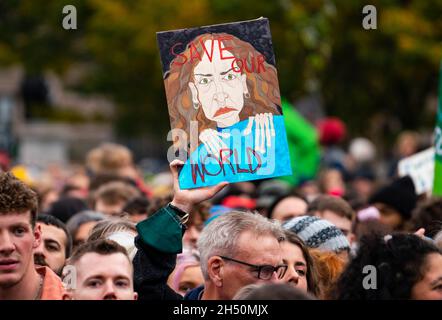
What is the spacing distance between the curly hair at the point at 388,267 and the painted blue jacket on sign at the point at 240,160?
90 centimetres

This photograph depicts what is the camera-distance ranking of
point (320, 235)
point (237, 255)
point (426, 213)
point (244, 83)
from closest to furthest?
point (237, 255) → point (244, 83) → point (320, 235) → point (426, 213)

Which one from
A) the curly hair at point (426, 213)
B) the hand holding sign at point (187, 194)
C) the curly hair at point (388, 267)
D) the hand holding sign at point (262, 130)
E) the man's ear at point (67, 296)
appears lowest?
the curly hair at point (426, 213)

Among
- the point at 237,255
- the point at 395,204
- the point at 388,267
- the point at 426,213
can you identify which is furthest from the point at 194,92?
the point at 395,204

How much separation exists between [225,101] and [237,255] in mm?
910

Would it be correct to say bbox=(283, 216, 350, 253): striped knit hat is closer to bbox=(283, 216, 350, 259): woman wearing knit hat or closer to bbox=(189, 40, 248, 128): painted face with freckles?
bbox=(283, 216, 350, 259): woman wearing knit hat

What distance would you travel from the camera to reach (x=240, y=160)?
6.59m

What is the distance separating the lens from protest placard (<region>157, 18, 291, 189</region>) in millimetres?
6582

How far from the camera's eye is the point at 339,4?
1265 inches

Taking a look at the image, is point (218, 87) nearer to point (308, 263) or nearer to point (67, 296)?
point (308, 263)

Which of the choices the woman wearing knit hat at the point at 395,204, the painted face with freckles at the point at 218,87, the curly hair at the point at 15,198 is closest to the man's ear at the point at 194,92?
the painted face with freckles at the point at 218,87

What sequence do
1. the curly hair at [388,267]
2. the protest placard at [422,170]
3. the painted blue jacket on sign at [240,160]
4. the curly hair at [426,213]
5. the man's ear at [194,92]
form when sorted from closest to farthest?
1. the curly hair at [388,267]
2. the painted blue jacket on sign at [240,160]
3. the man's ear at [194,92]
4. the curly hair at [426,213]
5. the protest placard at [422,170]

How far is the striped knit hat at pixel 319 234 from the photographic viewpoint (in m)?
7.77

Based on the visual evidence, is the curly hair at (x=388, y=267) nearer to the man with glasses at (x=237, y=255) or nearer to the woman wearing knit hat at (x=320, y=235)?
the man with glasses at (x=237, y=255)
